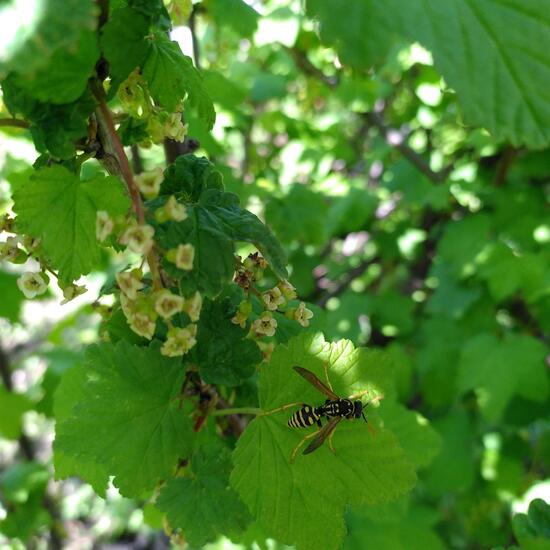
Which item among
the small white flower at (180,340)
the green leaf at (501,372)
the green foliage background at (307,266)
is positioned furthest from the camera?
the green leaf at (501,372)

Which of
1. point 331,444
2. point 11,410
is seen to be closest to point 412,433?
point 331,444

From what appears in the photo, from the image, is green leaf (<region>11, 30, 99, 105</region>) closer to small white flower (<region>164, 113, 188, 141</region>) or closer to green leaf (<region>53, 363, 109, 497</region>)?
small white flower (<region>164, 113, 188, 141</region>)

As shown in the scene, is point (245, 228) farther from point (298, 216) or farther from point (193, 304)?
point (298, 216)

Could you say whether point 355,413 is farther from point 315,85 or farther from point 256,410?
point 315,85

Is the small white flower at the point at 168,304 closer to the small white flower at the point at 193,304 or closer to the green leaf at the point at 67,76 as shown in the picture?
the small white flower at the point at 193,304

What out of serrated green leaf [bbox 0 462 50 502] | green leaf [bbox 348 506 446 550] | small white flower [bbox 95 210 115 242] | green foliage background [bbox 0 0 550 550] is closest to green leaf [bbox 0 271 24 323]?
green foliage background [bbox 0 0 550 550]

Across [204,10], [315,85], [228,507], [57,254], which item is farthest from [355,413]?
[315,85]

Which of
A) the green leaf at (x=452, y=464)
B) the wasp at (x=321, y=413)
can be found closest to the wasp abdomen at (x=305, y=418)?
the wasp at (x=321, y=413)
